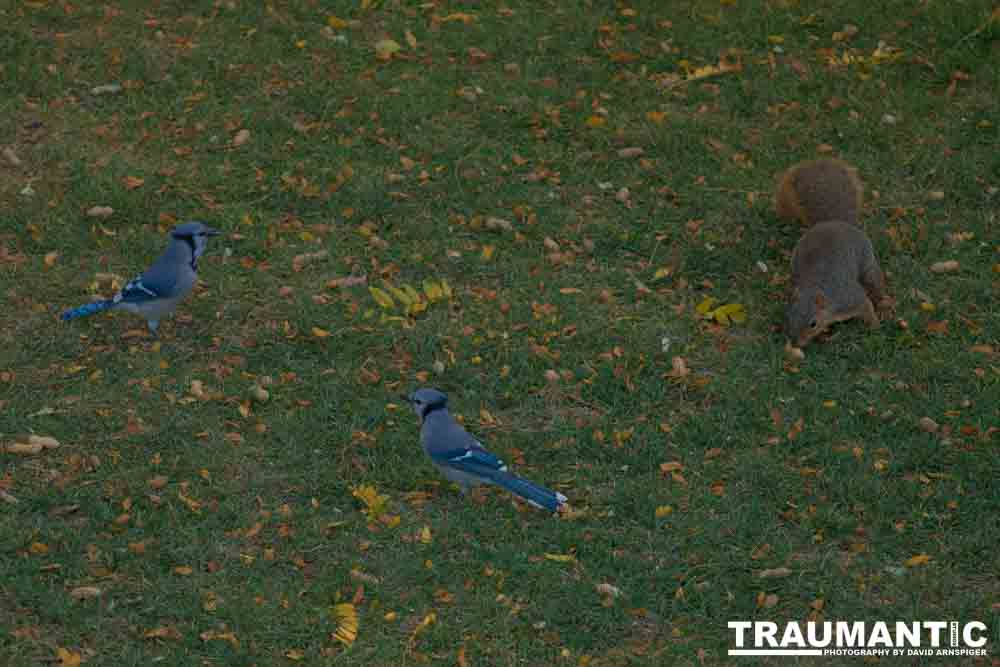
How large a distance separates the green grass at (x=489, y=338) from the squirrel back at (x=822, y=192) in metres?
0.30

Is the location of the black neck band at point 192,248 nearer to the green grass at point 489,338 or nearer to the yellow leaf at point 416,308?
the green grass at point 489,338

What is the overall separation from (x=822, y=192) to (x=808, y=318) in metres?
1.23

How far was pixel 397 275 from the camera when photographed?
28.2 ft

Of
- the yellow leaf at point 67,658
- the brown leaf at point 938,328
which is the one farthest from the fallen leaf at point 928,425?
the yellow leaf at point 67,658

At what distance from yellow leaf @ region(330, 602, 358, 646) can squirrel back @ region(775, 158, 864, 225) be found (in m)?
4.37

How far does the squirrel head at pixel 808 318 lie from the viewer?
8.02 meters

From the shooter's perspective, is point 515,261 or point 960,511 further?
point 515,261

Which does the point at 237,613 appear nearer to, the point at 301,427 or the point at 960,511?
the point at 301,427

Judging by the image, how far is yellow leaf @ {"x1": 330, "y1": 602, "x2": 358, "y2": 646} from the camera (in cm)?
596

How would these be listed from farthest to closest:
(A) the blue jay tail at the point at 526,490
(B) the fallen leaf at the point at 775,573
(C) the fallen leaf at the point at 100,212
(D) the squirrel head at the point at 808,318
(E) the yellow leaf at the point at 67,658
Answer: (C) the fallen leaf at the point at 100,212, (D) the squirrel head at the point at 808,318, (A) the blue jay tail at the point at 526,490, (B) the fallen leaf at the point at 775,573, (E) the yellow leaf at the point at 67,658

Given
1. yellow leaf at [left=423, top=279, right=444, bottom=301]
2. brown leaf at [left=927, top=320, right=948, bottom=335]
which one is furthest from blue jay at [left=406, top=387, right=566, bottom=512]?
brown leaf at [left=927, top=320, right=948, bottom=335]

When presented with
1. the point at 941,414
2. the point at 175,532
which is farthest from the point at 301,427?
the point at 941,414

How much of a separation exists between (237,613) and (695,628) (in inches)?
81.3

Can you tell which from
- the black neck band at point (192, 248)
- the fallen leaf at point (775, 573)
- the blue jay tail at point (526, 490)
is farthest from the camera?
the black neck band at point (192, 248)
